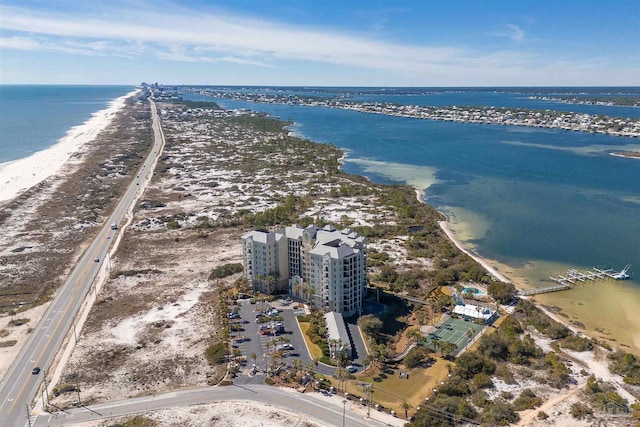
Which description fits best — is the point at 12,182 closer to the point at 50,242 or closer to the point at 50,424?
the point at 50,242

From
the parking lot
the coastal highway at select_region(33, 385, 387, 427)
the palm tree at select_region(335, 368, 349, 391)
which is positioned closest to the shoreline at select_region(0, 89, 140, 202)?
the parking lot

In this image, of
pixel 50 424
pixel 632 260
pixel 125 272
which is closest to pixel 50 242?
pixel 125 272

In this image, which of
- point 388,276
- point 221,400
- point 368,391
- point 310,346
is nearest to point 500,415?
point 368,391

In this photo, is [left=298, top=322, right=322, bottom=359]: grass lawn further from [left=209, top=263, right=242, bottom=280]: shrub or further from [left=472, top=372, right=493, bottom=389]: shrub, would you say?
[left=209, top=263, right=242, bottom=280]: shrub

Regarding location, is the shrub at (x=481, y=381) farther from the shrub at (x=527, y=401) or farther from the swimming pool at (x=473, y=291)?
the swimming pool at (x=473, y=291)

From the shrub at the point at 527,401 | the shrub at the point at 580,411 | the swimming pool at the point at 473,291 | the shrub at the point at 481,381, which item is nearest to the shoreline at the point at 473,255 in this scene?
the swimming pool at the point at 473,291
